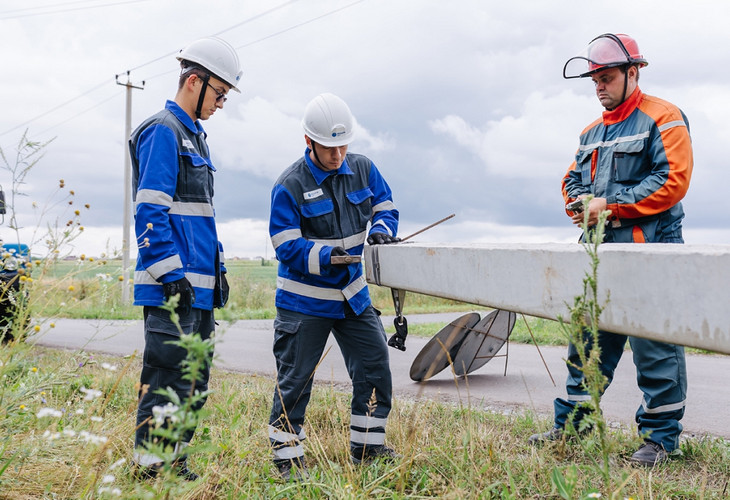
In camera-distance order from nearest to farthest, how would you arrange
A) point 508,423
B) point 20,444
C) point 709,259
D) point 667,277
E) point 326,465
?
point 709,259, point 667,277, point 20,444, point 326,465, point 508,423

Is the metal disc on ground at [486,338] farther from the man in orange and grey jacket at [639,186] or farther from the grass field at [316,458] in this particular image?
the man in orange and grey jacket at [639,186]

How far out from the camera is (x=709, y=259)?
1582mm

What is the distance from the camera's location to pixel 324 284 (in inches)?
135

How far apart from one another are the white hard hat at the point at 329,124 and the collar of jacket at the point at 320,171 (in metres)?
0.13

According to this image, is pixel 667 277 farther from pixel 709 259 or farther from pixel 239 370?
pixel 239 370

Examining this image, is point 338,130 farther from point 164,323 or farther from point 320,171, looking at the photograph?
point 164,323

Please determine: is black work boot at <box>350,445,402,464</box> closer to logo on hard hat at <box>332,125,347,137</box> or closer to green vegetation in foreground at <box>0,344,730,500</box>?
green vegetation in foreground at <box>0,344,730,500</box>

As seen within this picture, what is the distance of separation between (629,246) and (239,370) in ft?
19.1

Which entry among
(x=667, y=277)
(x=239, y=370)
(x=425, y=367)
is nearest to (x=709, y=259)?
(x=667, y=277)

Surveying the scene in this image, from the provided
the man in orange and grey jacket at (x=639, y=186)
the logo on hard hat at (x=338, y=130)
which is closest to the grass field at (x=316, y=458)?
the man in orange and grey jacket at (x=639, y=186)

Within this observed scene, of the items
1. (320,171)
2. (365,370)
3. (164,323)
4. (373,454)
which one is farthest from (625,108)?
(164,323)

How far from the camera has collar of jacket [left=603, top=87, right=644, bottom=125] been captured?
12.1 feet

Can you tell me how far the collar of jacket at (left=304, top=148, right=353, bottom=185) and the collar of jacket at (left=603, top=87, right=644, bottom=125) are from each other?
1.63 m

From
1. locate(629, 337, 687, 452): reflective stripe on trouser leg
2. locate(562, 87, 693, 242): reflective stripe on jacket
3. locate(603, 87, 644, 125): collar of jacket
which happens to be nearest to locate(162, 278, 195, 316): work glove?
locate(562, 87, 693, 242): reflective stripe on jacket
